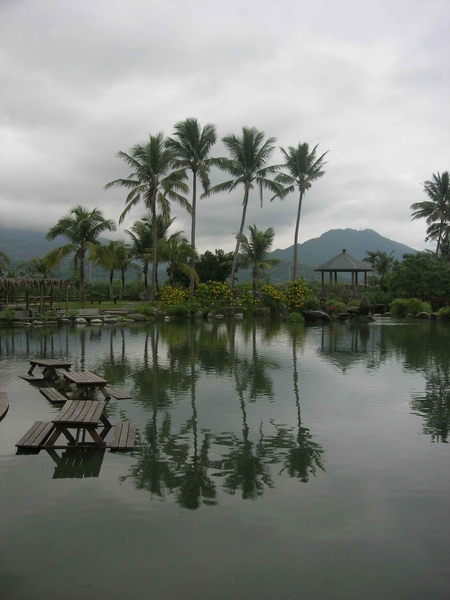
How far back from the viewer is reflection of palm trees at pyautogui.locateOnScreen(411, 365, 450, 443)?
26.0 ft

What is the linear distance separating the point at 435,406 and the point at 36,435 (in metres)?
6.58

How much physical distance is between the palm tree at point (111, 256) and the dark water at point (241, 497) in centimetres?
2604

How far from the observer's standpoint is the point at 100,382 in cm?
931

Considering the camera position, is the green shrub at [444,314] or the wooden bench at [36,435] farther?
the green shrub at [444,314]

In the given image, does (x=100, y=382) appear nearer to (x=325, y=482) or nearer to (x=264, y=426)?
(x=264, y=426)

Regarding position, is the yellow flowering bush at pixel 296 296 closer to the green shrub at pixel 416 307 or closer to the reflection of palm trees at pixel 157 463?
the green shrub at pixel 416 307

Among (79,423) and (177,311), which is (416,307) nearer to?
(177,311)

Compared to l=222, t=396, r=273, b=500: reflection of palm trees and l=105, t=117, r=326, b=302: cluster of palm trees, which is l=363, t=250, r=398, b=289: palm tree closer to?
l=105, t=117, r=326, b=302: cluster of palm trees

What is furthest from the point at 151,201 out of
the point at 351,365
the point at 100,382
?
the point at 100,382

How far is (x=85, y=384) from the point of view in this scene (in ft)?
30.7

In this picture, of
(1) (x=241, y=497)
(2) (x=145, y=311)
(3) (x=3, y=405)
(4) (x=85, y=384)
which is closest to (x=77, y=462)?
Result: (1) (x=241, y=497)

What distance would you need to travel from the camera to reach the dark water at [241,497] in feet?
13.1

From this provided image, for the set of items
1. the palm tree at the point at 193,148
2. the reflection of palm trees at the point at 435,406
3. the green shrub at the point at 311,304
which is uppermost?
the palm tree at the point at 193,148

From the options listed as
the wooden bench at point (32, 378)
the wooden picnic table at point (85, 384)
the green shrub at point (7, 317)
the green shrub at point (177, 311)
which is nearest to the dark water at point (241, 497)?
the wooden picnic table at point (85, 384)
